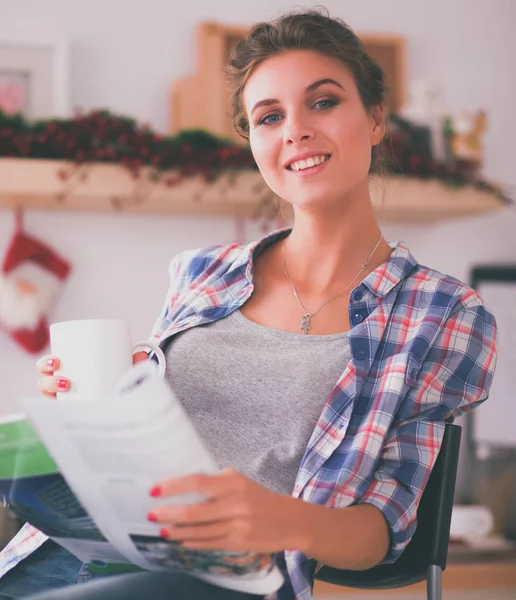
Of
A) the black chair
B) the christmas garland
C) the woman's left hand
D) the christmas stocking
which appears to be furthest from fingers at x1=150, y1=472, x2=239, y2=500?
the christmas stocking

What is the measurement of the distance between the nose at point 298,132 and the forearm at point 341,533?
0.55m

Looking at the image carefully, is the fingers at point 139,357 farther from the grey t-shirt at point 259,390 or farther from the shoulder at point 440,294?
the shoulder at point 440,294

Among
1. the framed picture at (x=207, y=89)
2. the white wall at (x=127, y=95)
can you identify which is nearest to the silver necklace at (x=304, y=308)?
the framed picture at (x=207, y=89)

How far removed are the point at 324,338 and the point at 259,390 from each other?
0.13 metres

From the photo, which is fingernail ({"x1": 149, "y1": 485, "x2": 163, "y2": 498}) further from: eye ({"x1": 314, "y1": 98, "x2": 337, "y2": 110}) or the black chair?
eye ({"x1": 314, "y1": 98, "x2": 337, "y2": 110})

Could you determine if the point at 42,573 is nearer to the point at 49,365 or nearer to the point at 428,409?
the point at 49,365

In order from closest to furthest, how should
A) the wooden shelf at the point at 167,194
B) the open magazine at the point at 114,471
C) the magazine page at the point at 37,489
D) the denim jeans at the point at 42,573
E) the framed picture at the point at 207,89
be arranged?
the open magazine at the point at 114,471 < the magazine page at the point at 37,489 < the denim jeans at the point at 42,573 < the wooden shelf at the point at 167,194 < the framed picture at the point at 207,89

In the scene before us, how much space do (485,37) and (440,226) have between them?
724mm

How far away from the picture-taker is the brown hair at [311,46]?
1271mm

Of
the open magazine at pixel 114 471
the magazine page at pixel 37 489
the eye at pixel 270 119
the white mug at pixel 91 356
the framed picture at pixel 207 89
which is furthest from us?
the framed picture at pixel 207 89

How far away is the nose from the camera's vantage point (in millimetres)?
1245

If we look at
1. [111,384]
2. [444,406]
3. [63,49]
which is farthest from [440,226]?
[111,384]

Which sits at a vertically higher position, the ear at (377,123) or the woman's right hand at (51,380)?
the ear at (377,123)

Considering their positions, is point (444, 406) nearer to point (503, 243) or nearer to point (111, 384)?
point (111, 384)
